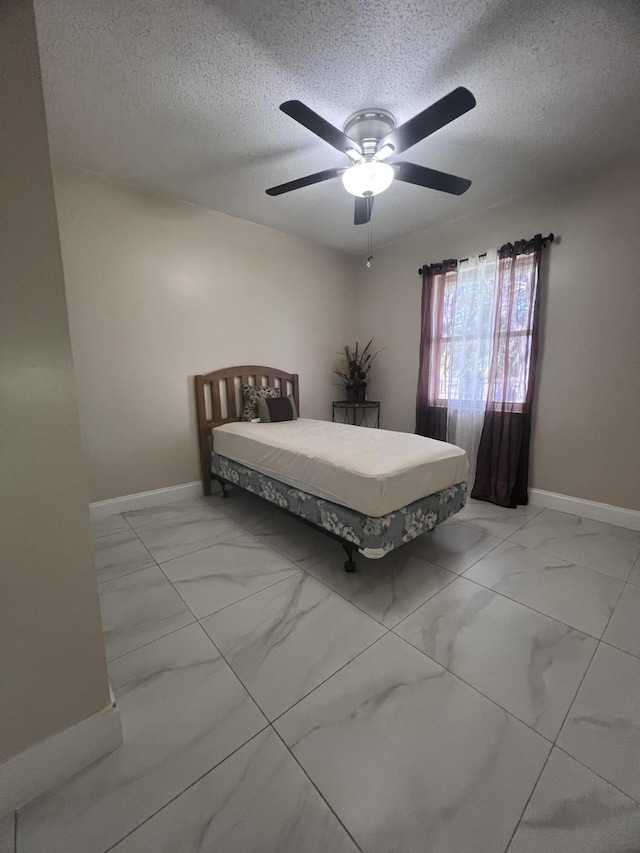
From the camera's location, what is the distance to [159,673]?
4.05 feet

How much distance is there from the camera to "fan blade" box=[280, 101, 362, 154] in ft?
4.34

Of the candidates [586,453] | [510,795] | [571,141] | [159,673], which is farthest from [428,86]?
[159,673]

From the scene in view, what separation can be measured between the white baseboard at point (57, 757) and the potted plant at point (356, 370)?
341cm

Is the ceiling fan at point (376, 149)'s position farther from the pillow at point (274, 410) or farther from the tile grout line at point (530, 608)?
the tile grout line at point (530, 608)

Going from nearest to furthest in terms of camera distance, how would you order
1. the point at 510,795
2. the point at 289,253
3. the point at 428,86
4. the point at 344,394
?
the point at 510,795
the point at 428,86
the point at 289,253
the point at 344,394

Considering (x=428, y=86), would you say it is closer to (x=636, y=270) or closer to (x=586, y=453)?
(x=636, y=270)

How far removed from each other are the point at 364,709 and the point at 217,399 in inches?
102

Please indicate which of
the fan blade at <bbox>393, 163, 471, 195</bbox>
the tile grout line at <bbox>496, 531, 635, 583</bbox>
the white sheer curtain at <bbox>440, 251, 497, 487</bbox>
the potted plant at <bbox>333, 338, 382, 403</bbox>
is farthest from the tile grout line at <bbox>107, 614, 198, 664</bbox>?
the potted plant at <bbox>333, 338, 382, 403</bbox>

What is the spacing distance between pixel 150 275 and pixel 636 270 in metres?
3.60

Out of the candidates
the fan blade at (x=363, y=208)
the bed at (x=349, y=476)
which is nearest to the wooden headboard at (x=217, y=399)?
the bed at (x=349, y=476)

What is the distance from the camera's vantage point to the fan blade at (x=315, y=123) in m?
1.32

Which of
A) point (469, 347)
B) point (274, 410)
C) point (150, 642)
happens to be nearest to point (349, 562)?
point (150, 642)

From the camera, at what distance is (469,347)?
9.95 ft

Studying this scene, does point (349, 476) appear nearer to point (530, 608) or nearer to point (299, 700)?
point (299, 700)
